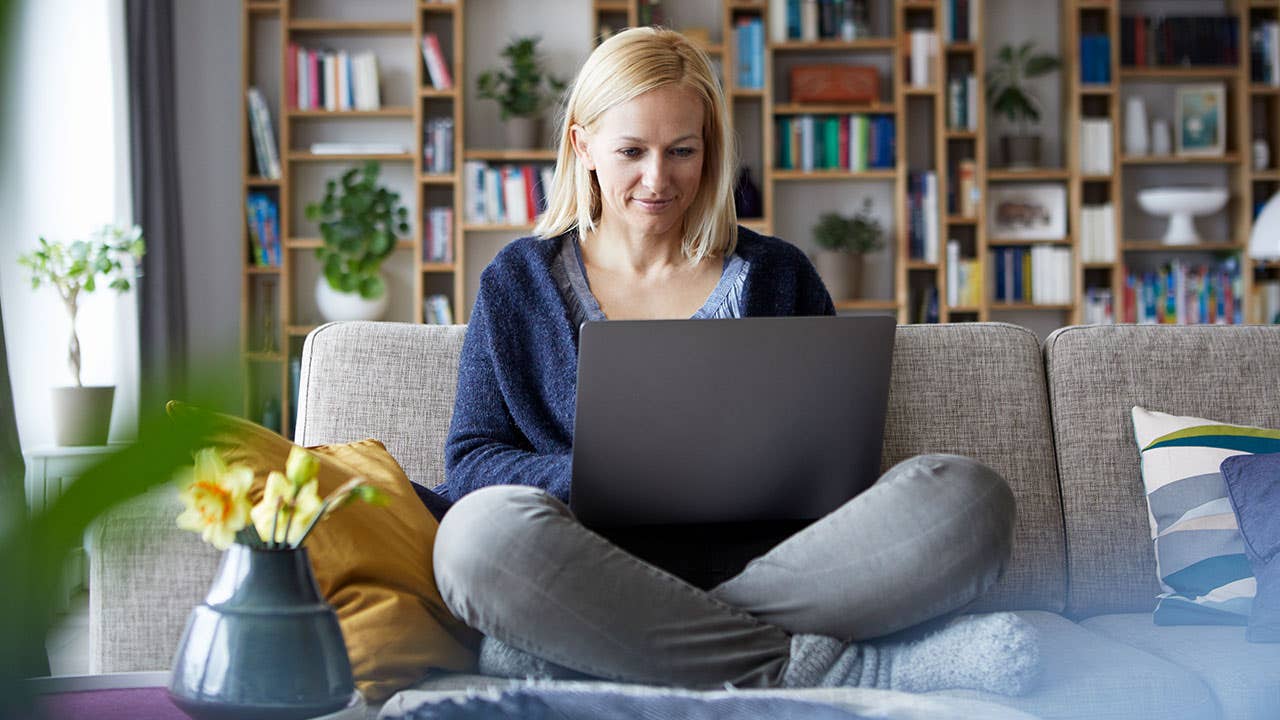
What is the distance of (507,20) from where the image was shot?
4668 millimetres

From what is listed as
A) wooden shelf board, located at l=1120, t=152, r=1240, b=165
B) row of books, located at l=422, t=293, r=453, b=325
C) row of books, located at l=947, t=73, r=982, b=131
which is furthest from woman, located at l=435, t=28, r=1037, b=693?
wooden shelf board, located at l=1120, t=152, r=1240, b=165

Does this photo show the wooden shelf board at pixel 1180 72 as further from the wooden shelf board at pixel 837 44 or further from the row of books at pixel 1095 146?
the wooden shelf board at pixel 837 44

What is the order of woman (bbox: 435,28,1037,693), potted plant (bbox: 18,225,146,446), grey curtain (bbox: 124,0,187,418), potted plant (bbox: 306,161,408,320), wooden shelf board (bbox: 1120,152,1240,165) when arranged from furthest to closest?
wooden shelf board (bbox: 1120,152,1240,165) → potted plant (bbox: 306,161,408,320) → grey curtain (bbox: 124,0,187,418) → potted plant (bbox: 18,225,146,446) → woman (bbox: 435,28,1037,693)

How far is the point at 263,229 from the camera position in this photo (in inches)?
177

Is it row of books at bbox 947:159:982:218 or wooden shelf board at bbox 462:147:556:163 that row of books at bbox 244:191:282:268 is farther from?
row of books at bbox 947:159:982:218

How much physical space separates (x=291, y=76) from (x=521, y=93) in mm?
894

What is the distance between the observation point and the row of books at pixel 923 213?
15.3ft

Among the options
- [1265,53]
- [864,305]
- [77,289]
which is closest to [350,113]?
[77,289]

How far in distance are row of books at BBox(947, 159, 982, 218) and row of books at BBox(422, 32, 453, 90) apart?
6.80 ft

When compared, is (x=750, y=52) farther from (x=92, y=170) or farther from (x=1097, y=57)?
(x=92, y=170)

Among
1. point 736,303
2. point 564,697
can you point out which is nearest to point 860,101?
point 736,303

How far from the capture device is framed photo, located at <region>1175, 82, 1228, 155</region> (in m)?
4.74

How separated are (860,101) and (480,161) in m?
1.55

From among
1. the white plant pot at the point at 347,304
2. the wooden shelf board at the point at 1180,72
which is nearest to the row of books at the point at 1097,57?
the wooden shelf board at the point at 1180,72
